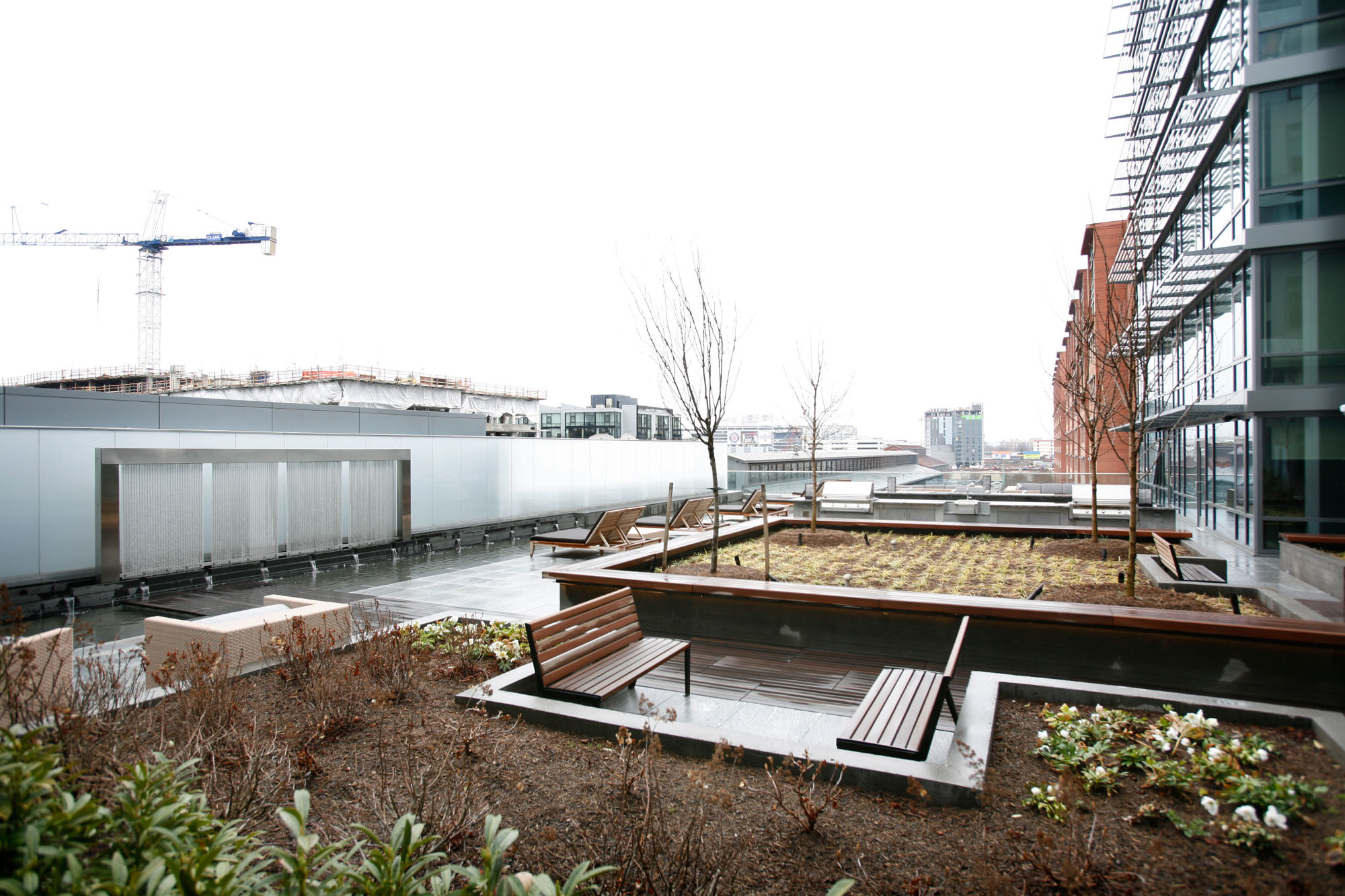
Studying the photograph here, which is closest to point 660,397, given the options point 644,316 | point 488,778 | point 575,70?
point 644,316

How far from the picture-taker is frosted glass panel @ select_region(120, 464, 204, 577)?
9836 millimetres

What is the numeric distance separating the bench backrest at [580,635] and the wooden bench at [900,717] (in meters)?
1.88

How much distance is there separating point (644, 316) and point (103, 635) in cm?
729

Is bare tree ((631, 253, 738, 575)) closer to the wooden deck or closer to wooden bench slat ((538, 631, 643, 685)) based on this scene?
the wooden deck

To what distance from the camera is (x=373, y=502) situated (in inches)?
521

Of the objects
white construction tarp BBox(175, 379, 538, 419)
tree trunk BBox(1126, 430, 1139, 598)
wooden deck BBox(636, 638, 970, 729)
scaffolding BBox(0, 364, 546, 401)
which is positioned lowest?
wooden deck BBox(636, 638, 970, 729)

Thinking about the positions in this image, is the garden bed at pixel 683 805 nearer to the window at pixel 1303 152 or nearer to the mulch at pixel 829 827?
the mulch at pixel 829 827

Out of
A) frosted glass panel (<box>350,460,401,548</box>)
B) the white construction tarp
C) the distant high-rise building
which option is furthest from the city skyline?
the distant high-rise building

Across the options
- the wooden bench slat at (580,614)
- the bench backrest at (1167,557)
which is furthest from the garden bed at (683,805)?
the bench backrest at (1167,557)

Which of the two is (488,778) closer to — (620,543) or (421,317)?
(620,543)

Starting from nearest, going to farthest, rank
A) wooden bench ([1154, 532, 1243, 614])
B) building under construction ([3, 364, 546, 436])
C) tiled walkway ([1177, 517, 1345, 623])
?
tiled walkway ([1177, 517, 1345, 623]) < wooden bench ([1154, 532, 1243, 614]) < building under construction ([3, 364, 546, 436])

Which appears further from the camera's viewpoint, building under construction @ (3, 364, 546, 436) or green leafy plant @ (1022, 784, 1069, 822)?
building under construction @ (3, 364, 546, 436)

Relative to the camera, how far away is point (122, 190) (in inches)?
3063

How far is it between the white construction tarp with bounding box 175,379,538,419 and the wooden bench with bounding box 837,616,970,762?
37.8m
